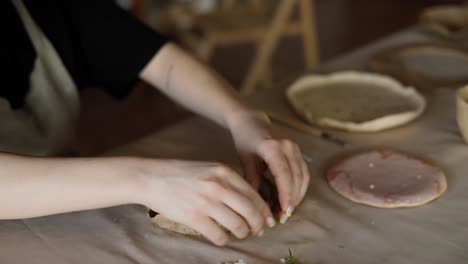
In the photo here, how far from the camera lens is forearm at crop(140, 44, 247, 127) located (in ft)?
3.06

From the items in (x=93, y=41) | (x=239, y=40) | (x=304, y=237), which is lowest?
(x=239, y=40)

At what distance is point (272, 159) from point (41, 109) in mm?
453

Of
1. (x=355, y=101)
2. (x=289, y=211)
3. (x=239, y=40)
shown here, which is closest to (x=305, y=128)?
(x=355, y=101)

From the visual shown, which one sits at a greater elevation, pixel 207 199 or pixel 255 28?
pixel 207 199

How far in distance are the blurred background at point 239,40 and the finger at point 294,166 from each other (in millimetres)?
866

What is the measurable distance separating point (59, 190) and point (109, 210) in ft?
0.26

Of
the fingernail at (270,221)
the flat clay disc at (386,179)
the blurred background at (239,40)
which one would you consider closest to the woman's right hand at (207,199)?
the fingernail at (270,221)

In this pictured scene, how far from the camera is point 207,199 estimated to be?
67cm

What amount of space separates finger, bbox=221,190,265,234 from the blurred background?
0.99m

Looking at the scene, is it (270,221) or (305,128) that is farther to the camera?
(305,128)

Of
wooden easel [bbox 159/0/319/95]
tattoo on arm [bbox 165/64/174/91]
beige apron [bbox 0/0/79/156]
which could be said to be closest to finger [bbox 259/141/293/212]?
tattoo on arm [bbox 165/64/174/91]

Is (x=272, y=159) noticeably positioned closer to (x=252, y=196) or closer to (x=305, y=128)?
(x=252, y=196)

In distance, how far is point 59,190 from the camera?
714 mm

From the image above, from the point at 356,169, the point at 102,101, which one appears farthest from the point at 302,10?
the point at 356,169
